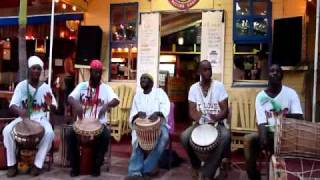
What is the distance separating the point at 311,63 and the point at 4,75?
810cm

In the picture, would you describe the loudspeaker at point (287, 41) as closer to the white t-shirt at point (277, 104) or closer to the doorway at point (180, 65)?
the white t-shirt at point (277, 104)

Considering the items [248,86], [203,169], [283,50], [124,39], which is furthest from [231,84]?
[203,169]

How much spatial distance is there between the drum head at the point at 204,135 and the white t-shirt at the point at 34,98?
210 centimetres

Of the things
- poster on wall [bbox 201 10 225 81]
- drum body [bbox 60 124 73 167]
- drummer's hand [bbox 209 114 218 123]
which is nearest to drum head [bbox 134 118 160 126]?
drummer's hand [bbox 209 114 218 123]

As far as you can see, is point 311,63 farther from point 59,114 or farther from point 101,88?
point 59,114

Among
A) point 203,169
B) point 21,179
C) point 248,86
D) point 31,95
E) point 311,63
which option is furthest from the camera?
point 248,86

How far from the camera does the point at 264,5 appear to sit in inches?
316

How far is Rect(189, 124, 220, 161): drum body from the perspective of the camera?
539 cm

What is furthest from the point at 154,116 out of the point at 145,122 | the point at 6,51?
the point at 6,51

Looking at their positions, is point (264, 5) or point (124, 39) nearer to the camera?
point (264, 5)

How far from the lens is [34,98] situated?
6328mm

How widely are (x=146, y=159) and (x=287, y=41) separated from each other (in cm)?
319

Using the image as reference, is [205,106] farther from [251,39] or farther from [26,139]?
[251,39]

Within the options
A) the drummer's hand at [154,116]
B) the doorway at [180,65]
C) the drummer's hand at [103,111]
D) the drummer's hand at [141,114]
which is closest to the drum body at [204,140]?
the drummer's hand at [154,116]
